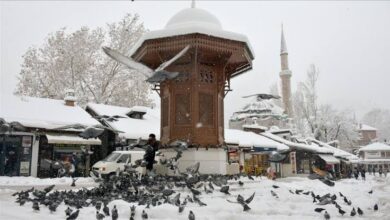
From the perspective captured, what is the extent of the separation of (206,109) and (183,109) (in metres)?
0.72

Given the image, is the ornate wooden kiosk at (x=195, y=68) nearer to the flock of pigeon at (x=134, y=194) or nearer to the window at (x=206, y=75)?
the window at (x=206, y=75)

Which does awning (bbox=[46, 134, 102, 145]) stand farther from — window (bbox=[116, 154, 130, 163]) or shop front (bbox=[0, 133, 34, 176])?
window (bbox=[116, 154, 130, 163])

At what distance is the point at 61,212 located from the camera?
257 inches

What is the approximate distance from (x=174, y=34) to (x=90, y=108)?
1698cm

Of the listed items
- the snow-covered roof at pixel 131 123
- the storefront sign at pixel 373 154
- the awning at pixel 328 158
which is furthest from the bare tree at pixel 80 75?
the storefront sign at pixel 373 154

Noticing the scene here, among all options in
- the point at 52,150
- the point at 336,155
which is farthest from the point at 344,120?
the point at 52,150

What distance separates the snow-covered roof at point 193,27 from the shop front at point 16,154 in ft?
38.7

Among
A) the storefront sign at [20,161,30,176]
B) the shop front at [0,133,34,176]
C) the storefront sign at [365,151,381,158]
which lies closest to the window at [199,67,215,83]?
the shop front at [0,133,34,176]

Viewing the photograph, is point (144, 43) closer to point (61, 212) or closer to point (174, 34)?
point (174, 34)

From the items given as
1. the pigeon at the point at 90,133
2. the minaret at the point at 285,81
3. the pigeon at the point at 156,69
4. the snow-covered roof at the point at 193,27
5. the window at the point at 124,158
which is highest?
the minaret at the point at 285,81

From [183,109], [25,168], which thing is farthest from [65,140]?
[183,109]

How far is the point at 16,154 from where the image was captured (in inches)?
799

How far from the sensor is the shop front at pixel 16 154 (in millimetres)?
20031

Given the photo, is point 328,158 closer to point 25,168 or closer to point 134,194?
point 25,168
